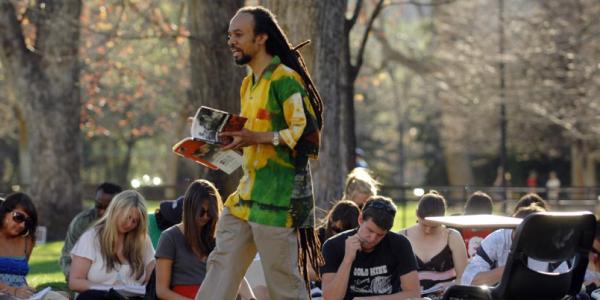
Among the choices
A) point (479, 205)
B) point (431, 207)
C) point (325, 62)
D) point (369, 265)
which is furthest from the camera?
point (325, 62)

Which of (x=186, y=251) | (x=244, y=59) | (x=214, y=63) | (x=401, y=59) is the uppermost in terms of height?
(x=401, y=59)

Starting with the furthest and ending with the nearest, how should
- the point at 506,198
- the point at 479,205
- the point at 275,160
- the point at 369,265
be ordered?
the point at 506,198
the point at 479,205
the point at 369,265
the point at 275,160

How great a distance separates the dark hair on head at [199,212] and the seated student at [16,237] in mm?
1362

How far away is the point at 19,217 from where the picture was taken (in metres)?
9.20

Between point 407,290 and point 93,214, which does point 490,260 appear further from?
point 93,214

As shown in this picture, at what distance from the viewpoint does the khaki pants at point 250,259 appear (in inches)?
252

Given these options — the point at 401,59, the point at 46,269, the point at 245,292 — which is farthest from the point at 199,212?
the point at 401,59

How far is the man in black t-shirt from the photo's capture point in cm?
826

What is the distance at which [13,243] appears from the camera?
926cm

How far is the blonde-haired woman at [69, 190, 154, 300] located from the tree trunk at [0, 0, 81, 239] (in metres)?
13.0

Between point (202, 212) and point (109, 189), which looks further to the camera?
point (109, 189)

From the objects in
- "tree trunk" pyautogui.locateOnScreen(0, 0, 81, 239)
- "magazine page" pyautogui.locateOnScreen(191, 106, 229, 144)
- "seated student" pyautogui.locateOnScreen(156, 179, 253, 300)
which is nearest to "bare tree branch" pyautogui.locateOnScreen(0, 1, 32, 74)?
Answer: "tree trunk" pyautogui.locateOnScreen(0, 0, 81, 239)

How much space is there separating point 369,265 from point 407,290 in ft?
1.06

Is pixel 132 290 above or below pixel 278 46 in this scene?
below
